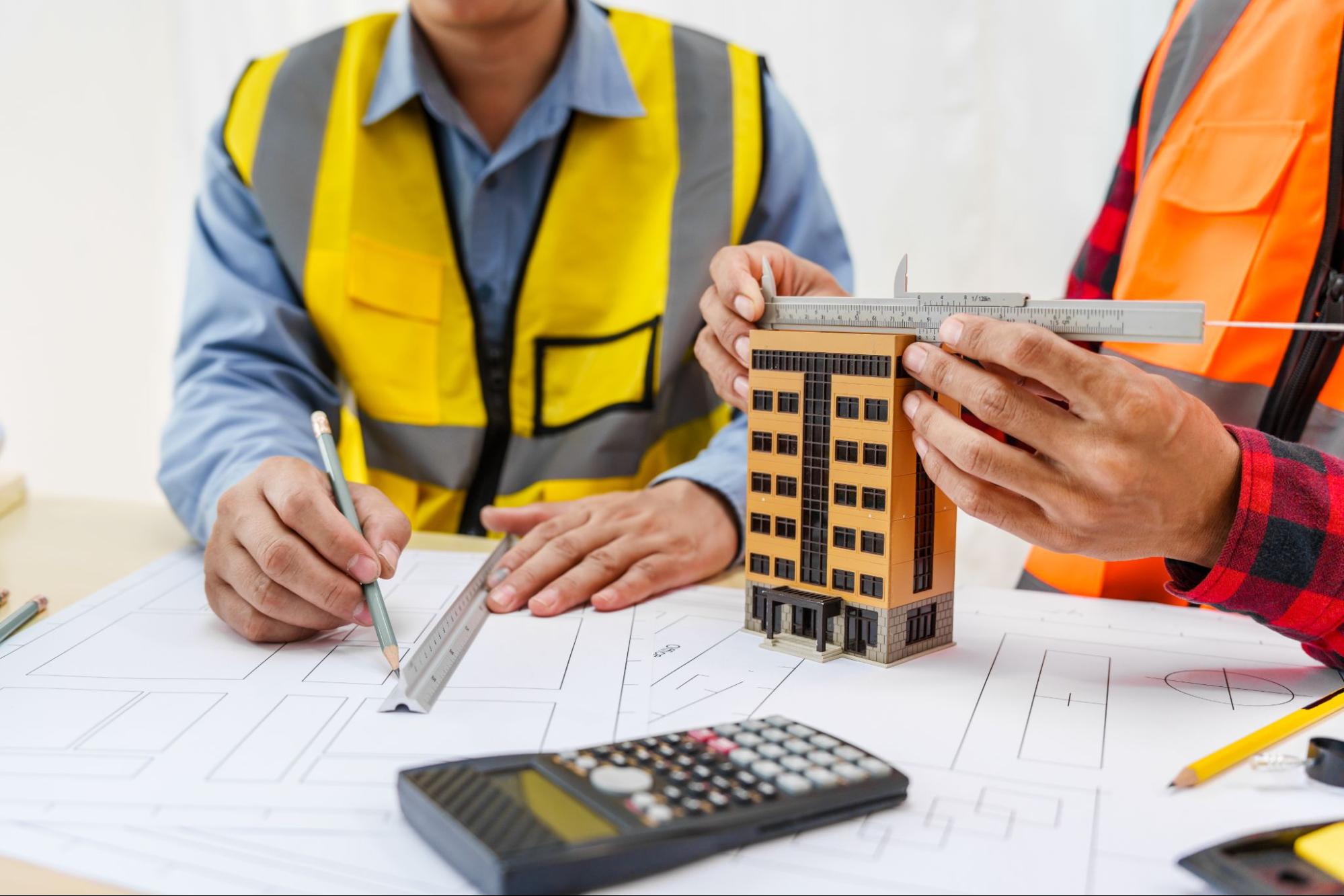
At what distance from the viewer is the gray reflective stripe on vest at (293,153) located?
129cm

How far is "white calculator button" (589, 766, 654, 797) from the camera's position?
552 mm

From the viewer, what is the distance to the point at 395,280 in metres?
1.31

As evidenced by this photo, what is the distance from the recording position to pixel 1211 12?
1.08m

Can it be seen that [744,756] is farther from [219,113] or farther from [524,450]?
[219,113]

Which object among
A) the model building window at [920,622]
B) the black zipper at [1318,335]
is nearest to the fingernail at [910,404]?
the model building window at [920,622]

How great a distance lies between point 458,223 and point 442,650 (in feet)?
2.25

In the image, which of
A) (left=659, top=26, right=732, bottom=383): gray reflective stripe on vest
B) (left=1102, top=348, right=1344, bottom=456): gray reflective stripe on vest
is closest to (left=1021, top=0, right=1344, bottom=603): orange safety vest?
(left=1102, top=348, right=1344, bottom=456): gray reflective stripe on vest

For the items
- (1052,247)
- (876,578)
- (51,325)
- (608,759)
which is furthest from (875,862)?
(51,325)

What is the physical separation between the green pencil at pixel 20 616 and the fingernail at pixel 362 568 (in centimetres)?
28

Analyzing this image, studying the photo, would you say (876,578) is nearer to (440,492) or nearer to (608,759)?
(608,759)

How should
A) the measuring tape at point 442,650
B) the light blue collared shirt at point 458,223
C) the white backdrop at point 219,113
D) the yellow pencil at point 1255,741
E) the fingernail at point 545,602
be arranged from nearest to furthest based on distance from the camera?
the yellow pencil at point 1255,741, the measuring tape at point 442,650, the fingernail at point 545,602, the light blue collared shirt at point 458,223, the white backdrop at point 219,113

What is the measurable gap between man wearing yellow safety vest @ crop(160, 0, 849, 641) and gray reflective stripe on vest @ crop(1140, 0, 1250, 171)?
0.40m

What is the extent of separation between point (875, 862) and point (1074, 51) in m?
1.55

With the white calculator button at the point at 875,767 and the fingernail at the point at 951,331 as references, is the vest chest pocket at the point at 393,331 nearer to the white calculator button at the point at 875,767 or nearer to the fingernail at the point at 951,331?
the fingernail at the point at 951,331
